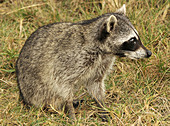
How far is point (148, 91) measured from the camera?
4.25 metres

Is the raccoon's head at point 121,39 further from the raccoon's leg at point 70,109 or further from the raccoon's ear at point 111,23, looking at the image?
the raccoon's leg at point 70,109

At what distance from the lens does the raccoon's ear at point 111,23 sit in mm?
3489

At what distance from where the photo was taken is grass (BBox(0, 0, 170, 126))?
3648 millimetres

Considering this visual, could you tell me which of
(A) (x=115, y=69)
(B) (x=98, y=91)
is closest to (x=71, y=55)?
(B) (x=98, y=91)

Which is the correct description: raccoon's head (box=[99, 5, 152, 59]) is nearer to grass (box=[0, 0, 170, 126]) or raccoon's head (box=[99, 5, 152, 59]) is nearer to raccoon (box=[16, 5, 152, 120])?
raccoon (box=[16, 5, 152, 120])

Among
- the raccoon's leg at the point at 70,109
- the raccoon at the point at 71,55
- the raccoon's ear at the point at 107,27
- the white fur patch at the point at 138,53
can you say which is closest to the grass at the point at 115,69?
the raccoon's leg at the point at 70,109

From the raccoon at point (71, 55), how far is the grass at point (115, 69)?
1.05ft

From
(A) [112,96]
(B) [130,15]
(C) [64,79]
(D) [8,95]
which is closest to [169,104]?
(A) [112,96]

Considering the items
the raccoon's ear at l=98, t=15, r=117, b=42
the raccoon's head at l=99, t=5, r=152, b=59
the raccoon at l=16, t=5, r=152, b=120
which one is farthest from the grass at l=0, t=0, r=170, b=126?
the raccoon's ear at l=98, t=15, r=117, b=42

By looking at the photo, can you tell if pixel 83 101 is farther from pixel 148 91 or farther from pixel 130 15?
pixel 130 15

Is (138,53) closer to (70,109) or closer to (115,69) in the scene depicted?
(115,69)

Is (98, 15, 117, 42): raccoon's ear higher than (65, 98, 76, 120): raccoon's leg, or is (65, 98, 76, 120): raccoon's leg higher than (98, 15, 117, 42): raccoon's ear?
(98, 15, 117, 42): raccoon's ear

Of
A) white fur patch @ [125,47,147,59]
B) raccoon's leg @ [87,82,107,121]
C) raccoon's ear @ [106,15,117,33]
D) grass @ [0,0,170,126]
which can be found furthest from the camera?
raccoon's leg @ [87,82,107,121]

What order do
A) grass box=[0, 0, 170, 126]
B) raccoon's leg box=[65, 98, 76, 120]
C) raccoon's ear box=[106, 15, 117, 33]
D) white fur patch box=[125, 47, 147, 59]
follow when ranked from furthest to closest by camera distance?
raccoon's leg box=[65, 98, 76, 120] → white fur patch box=[125, 47, 147, 59] → grass box=[0, 0, 170, 126] → raccoon's ear box=[106, 15, 117, 33]
